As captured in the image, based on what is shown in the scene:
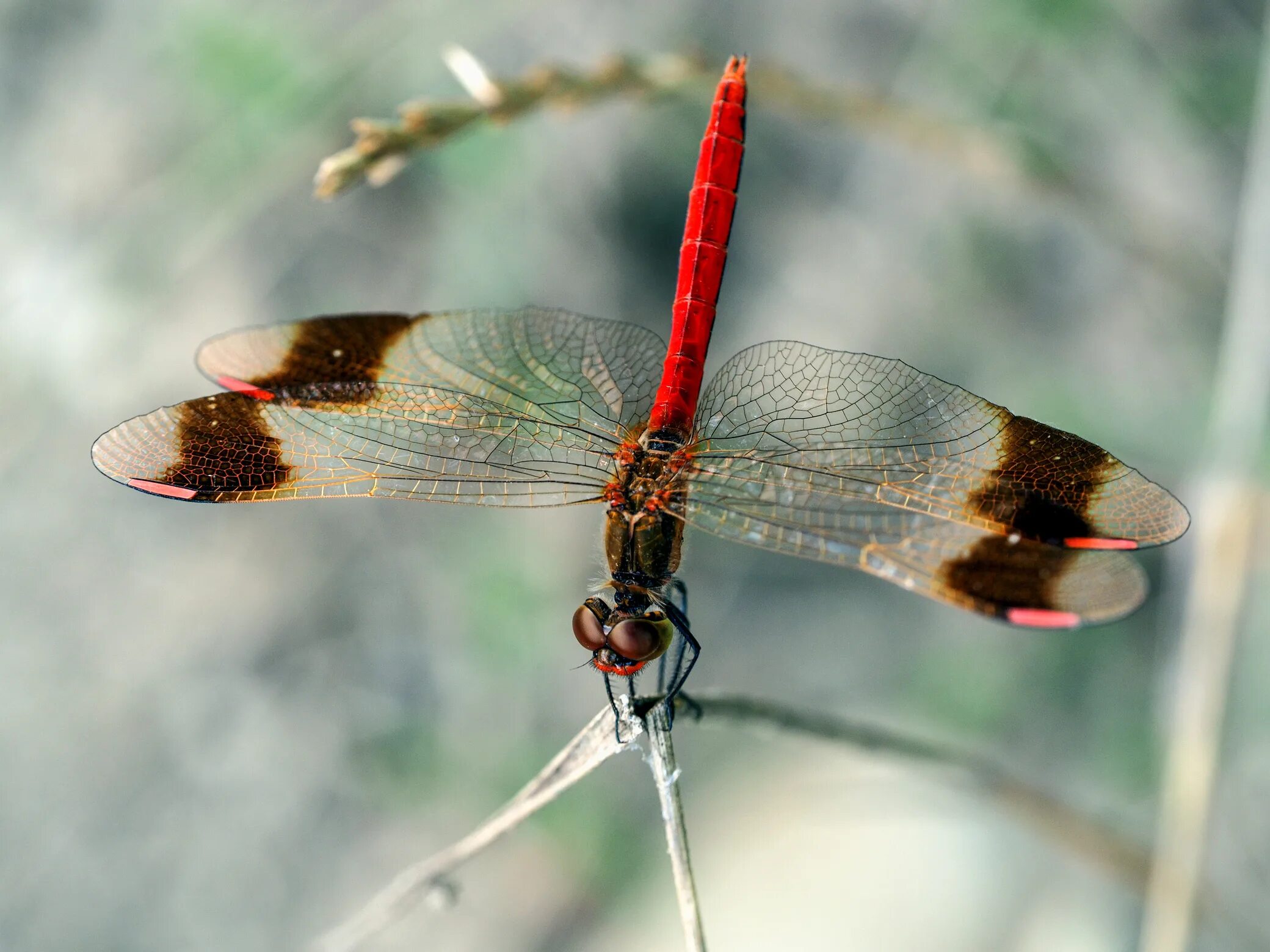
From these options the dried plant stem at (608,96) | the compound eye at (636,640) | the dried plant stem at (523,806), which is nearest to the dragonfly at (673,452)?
the compound eye at (636,640)

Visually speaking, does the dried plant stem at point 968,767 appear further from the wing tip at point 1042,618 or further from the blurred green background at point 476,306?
the blurred green background at point 476,306

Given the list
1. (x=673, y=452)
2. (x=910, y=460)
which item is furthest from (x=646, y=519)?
(x=910, y=460)

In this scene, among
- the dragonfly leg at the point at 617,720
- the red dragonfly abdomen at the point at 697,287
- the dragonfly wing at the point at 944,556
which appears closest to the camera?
the dragonfly leg at the point at 617,720

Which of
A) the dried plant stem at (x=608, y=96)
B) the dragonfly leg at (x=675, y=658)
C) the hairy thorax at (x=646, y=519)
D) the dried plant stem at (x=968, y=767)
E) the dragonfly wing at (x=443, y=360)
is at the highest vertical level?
the dried plant stem at (x=608, y=96)

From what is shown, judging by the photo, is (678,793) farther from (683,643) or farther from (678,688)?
(683,643)

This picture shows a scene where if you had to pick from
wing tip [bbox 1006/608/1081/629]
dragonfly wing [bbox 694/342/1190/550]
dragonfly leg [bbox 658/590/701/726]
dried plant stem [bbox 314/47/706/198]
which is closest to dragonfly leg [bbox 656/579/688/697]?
dragonfly leg [bbox 658/590/701/726]

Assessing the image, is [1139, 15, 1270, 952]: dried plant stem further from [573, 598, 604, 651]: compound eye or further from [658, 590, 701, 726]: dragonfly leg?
[573, 598, 604, 651]: compound eye
